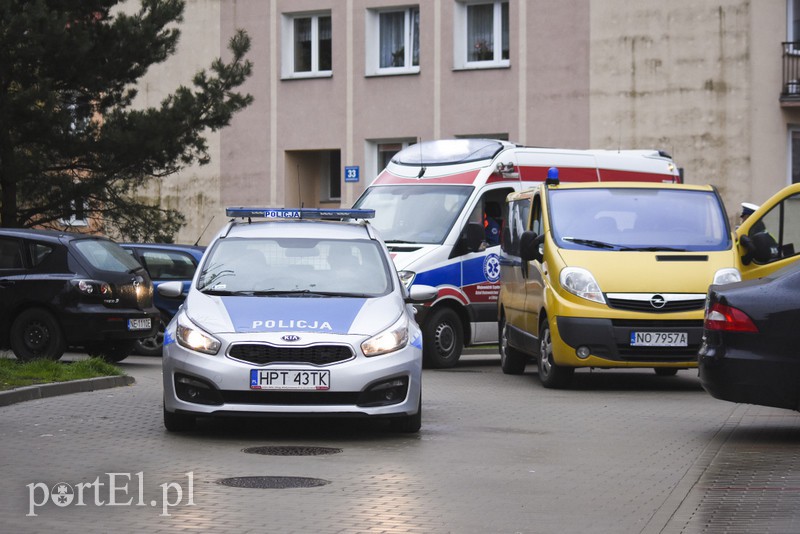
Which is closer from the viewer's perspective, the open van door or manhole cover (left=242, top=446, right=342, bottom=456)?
manhole cover (left=242, top=446, right=342, bottom=456)

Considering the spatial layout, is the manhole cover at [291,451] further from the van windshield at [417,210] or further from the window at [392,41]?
the window at [392,41]

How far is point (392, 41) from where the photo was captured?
1433 inches

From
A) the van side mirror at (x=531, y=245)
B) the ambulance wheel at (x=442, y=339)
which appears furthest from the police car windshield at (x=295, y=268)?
the ambulance wheel at (x=442, y=339)

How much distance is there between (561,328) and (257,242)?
407 centimetres

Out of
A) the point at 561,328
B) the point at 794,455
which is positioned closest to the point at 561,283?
the point at 561,328

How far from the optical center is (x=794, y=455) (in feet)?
33.9

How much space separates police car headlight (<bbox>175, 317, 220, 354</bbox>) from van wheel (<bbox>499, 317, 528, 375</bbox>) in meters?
7.72

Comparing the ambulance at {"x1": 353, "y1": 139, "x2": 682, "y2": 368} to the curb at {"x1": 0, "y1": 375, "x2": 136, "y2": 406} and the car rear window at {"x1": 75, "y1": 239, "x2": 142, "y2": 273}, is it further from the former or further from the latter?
the curb at {"x1": 0, "y1": 375, "x2": 136, "y2": 406}

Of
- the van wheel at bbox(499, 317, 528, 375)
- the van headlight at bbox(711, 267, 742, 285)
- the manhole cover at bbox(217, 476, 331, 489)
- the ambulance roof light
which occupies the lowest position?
the van wheel at bbox(499, 317, 528, 375)

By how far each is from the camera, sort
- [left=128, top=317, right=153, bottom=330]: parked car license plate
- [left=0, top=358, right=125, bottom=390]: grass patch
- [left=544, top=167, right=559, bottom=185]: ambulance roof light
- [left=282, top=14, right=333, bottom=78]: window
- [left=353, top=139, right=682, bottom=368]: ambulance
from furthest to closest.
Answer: [left=282, top=14, right=333, bottom=78]: window < [left=353, top=139, right=682, bottom=368]: ambulance < [left=128, top=317, right=153, bottom=330]: parked car license plate < [left=544, top=167, right=559, bottom=185]: ambulance roof light < [left=0, top=358, right=125, bottom=390]: grass patch

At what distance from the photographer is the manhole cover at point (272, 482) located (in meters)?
8.73

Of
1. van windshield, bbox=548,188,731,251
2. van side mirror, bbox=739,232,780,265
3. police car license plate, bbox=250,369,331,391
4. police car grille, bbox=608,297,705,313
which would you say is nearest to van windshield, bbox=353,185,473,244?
van windshield, bbox=548,188,731,251

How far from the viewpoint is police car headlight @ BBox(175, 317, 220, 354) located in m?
10.7

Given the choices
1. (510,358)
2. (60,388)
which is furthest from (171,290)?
(510,358)
